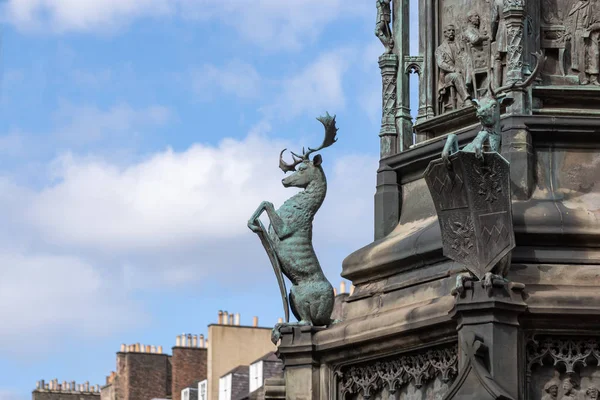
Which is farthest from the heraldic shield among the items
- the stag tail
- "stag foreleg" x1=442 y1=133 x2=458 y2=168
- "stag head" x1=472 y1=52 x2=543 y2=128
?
the stag tail

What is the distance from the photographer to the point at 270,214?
16719 mm

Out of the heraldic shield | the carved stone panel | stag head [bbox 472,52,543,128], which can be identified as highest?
stag head [bbox 472,52,543,128]

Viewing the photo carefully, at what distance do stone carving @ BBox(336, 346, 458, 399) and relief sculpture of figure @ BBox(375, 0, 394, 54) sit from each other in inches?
135

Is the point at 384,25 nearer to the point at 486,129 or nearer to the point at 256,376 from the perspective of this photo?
the point at 486,129

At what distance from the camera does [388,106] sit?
17.4m

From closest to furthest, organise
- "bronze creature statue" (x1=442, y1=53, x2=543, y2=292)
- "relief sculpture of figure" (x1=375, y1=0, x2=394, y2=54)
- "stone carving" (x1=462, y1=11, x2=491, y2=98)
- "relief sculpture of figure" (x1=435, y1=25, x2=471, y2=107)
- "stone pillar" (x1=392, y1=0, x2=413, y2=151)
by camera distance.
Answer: "bronze creature statue" (x1=442, y1=53, x2=543, y2=292), "stone carving" (x1=462, y1=11, x2=491, y2=98), "relief sculpture of figure" (x1=435, y1=25, x2=471, y2=107), "stone pillar" (x1=392, y1=0, x2=413, y2=151), "relief sculpture of figure" (x1=375, y1=0, x2=394, y2=54)

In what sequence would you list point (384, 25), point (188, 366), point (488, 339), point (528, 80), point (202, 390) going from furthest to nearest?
point (188, 366)
point (202, 390)
point (384, 25)
point (528, 80)
point (488, 339)

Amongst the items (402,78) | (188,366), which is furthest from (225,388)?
(402,78)

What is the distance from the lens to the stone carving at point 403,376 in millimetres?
15133

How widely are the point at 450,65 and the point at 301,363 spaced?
10.6ft

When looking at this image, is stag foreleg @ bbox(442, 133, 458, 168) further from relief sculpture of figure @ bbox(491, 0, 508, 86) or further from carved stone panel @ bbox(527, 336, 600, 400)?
carved stone panel @ bbox(527, 336, 600, 400)

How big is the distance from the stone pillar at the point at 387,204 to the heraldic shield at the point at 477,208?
6.80 ft

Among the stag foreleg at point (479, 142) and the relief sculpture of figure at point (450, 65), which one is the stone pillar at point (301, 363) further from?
the relief sculpture of figure at point (450, 65)

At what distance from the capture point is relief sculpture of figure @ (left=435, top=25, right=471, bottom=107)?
16.7 m
